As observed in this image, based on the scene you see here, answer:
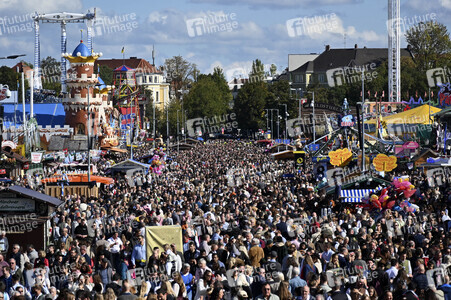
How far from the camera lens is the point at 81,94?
75312 mm

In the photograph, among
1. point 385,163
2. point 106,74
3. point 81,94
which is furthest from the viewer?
point 106,74

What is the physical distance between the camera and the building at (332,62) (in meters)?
155

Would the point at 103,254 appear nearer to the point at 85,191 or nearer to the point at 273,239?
the point at 273,239

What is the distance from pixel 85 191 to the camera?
33656 mm

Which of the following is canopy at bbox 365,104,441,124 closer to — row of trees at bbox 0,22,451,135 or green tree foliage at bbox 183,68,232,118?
row of trees at bbox 0,22,451,135

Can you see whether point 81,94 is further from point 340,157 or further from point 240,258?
point 240,258

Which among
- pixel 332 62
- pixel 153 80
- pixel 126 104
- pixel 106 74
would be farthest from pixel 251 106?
pixel 106 74

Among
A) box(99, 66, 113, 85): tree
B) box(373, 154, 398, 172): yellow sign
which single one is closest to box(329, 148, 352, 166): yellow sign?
box(373, 154, 398, 172): yellow sign

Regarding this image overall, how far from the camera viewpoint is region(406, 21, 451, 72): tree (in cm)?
11706

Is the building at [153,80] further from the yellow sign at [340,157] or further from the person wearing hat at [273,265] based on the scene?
the person wearing hat at [273,265]

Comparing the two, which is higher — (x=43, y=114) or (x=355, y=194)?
(x=43, y=114)

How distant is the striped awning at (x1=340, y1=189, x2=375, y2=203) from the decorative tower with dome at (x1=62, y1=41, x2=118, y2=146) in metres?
A: 47.5

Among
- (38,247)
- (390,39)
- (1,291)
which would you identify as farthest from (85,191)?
(390,39)

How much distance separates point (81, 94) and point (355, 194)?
49542 millimetres
